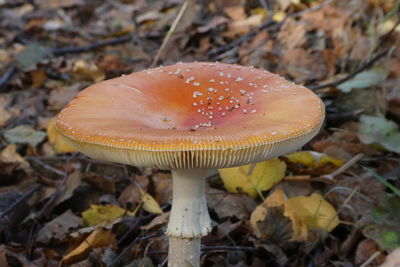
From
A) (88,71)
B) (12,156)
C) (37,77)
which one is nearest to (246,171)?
(12,156)

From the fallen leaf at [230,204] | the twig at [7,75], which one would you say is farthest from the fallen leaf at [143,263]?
the twig at [7,75]

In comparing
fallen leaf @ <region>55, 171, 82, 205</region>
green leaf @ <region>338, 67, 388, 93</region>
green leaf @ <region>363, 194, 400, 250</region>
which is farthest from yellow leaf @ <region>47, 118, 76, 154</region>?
green leaf @ <region>363, 194, 400, 250</region>

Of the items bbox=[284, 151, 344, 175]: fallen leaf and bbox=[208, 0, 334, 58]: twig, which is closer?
bbox=[284, 151, 344, 175]: fallen leaf

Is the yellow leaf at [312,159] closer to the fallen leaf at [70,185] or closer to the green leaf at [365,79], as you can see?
the green leaf at [365,79]

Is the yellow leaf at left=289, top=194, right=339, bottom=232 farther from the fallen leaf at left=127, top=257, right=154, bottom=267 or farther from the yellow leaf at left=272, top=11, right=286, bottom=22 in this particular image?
the yellow leaf at left=272, top=11, right=286, bottom=22

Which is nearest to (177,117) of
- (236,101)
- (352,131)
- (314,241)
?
(236,101)

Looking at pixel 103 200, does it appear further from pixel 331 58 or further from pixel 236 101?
pixel 331 58
